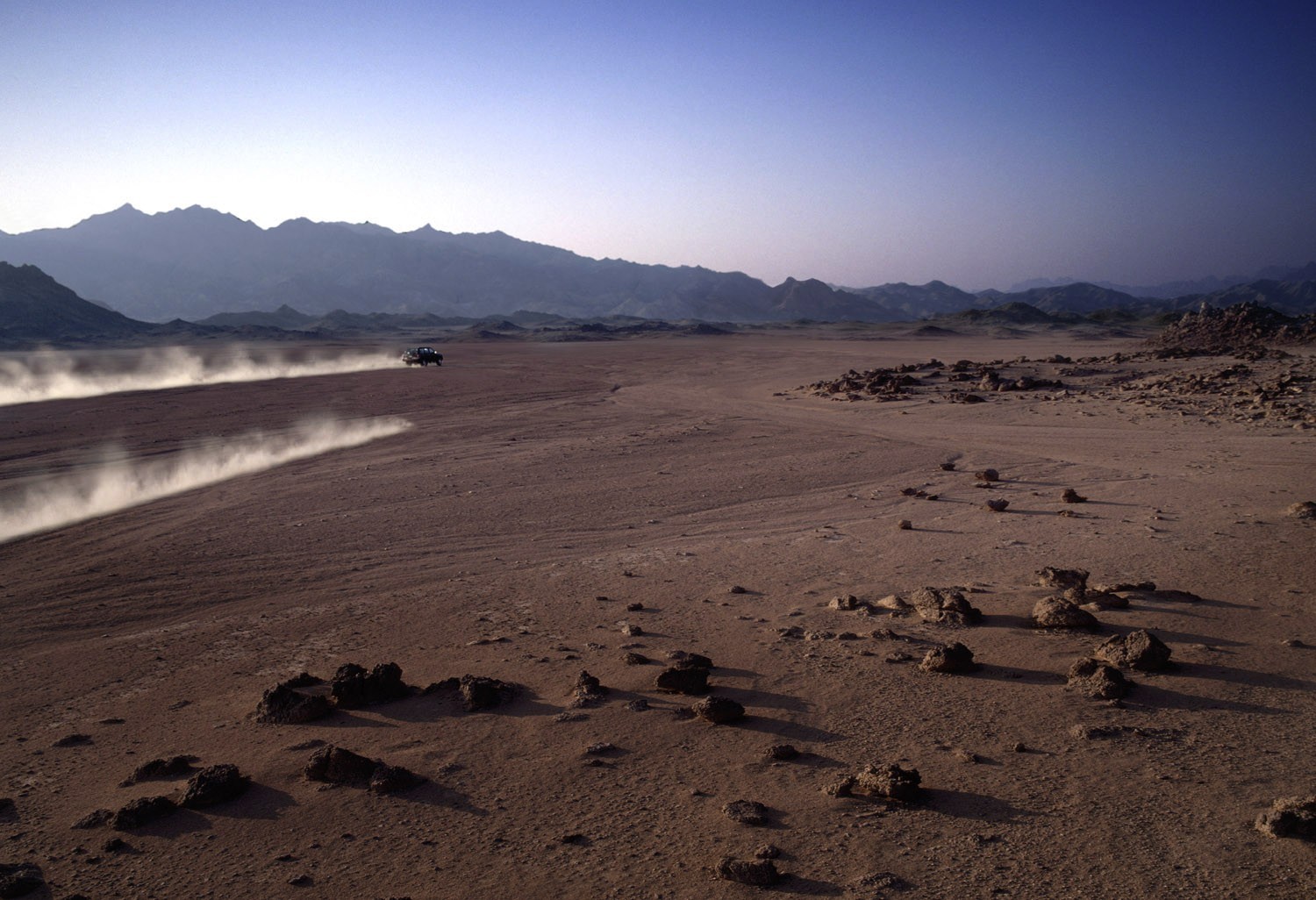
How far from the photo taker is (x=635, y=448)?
772 inches

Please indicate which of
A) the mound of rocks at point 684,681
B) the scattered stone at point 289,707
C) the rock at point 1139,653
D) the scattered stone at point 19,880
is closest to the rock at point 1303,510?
the rock at point 1139,653

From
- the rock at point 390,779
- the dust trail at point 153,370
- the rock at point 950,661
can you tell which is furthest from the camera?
the dust trail at point 153,370

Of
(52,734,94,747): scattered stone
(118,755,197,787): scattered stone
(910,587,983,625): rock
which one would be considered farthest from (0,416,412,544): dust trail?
(910,587,983,625): rock

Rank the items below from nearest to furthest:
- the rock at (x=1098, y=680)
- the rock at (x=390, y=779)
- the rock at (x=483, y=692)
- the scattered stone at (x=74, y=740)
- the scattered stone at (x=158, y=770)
Answer: 1. the rock at (x=390, y=779)
2. the scattered stone at (x=158, y=770)
3. the scattered stone at (x=74, y=740)
4. the rock at (x=1098, y=680)
5. the rock at (x=483, y=692)

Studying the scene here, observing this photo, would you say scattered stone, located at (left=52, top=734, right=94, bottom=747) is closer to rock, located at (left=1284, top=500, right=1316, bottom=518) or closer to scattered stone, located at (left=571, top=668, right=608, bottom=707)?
scattered stone, located at (left=571, top=668, right=608, bottom=707)

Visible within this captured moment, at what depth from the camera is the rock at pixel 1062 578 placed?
8.79 m

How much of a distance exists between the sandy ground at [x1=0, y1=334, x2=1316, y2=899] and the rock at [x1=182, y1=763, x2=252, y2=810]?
101mm

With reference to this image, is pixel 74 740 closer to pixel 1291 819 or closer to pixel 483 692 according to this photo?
pixel 483 692

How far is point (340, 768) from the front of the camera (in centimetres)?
555

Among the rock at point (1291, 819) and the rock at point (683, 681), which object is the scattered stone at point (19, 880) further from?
the rock at point (1291, 819)

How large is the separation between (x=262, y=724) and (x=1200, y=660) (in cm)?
781

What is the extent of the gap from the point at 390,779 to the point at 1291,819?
17.8 feet

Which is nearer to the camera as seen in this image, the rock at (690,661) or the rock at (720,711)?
the rock at (720,711)

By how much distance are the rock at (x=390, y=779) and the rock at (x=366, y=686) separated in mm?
1203
